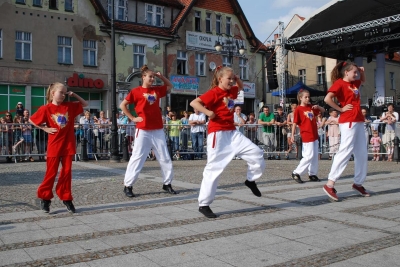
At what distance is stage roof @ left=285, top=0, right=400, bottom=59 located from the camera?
2836 centimetres

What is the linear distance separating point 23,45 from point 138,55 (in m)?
7.45

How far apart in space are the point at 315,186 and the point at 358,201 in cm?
174

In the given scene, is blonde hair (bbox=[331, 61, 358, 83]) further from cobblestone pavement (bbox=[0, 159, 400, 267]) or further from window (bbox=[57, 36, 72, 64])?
window (bbox=[57, 36, 72, 64])

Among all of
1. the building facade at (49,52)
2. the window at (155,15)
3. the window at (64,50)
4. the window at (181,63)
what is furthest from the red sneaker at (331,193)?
the window at (155,15)

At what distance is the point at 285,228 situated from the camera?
5137 mm

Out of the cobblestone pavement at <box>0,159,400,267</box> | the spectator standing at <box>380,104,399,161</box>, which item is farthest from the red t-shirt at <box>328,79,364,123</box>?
the spectator standing at <box>380,104,399,161</box>

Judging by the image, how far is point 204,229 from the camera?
5.12m

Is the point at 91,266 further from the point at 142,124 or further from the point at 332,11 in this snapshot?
the point at 332,11

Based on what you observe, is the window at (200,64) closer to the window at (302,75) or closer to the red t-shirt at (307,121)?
the window at (302,75)

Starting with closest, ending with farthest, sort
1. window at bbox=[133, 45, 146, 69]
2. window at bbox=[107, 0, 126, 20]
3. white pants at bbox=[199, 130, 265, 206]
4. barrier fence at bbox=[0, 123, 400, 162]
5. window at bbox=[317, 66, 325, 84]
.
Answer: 1. white pants at bbox=[199, 130, 265, 206]
2. barrier fence at bbox=[0, 123, 400, 162]
3. window at bbox=[107, 0, 126, 20]
4. window at bbox=[133, 45, 146, 69]
5. window at bbox=[317, 66, 325, 84]

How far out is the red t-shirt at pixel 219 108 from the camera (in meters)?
5.95

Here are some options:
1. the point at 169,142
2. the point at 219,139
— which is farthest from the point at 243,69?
the point at 219,139

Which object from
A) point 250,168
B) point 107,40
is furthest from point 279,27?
point 250,168

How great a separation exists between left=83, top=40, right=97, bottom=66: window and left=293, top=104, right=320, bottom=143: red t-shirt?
21067 millimetres
